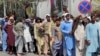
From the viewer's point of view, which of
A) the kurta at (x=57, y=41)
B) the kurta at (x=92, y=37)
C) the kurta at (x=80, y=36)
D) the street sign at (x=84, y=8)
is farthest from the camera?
the kurta at (x=57, y=41)

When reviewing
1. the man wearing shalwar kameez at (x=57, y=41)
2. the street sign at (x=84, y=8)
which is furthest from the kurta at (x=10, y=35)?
the street sign at (x=84, y=8)

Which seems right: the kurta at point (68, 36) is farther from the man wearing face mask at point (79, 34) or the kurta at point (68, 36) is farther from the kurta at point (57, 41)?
the kurta at point (57, 41)

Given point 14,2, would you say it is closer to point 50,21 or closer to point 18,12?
point 18,12

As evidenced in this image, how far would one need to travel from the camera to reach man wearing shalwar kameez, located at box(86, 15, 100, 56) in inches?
494

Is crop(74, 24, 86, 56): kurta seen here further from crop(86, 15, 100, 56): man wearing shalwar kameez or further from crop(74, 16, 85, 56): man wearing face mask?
crop(86, 15, 100, 56): man wearing shalwar kameez

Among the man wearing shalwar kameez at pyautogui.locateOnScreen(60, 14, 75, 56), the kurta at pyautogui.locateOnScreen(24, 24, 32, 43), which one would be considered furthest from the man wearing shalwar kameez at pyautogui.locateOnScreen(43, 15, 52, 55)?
the man wearing shalwar kameez at pyautogui.locateOnScreen(60, 14, 75, 56)

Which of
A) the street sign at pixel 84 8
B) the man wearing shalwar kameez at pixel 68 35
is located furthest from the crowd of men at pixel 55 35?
the street sign at pixel 84 8

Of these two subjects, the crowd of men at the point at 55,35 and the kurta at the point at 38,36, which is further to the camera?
the kurta at the point at 38,36

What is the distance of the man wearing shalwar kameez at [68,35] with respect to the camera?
538 inches

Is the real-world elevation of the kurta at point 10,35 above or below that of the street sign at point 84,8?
below

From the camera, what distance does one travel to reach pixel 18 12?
2416 centimetres

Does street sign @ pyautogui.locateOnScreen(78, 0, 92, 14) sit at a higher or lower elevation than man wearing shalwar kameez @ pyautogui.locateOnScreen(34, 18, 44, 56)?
higher

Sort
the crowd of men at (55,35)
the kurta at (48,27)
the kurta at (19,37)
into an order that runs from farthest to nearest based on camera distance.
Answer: the kurta at (19,37), the kurta at (48,27), the crowd of men at (55,35)

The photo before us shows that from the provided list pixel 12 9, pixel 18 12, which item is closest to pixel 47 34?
pixel 18 12
